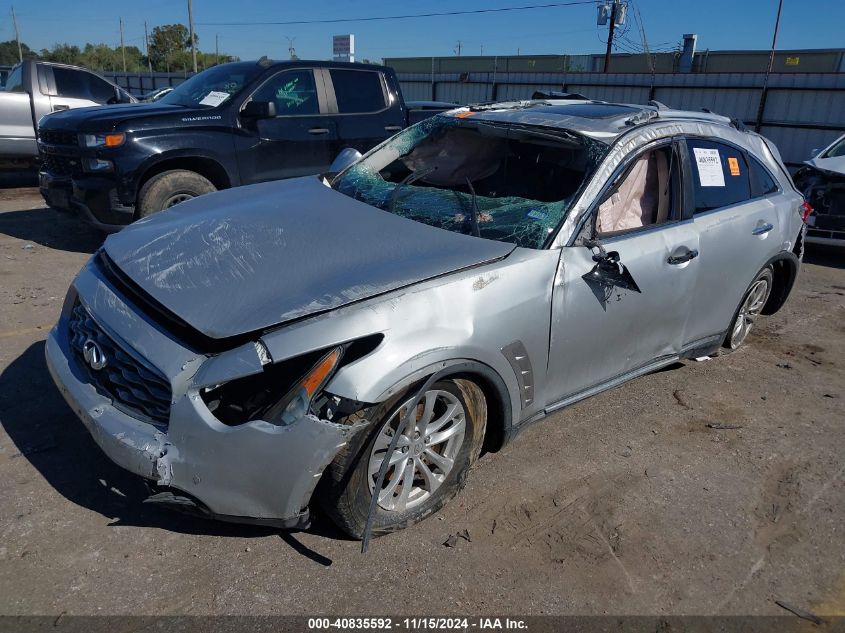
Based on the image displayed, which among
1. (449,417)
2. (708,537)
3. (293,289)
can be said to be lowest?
(708,537)

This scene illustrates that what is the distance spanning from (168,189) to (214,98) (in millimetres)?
1158

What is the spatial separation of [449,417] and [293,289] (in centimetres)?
85

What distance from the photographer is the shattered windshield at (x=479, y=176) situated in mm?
3223

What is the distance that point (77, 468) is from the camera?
120 inches

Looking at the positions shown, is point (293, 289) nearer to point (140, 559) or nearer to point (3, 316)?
point (140, 559)

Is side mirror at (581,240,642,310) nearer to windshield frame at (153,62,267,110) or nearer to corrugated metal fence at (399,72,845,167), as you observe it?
windshield frame at (153,62,267,110)

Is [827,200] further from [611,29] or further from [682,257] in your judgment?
[611,29]

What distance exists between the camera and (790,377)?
464 cm

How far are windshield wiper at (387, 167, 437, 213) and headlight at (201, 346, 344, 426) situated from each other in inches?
53.2

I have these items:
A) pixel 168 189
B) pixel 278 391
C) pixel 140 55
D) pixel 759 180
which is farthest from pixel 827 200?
pixel 140 55

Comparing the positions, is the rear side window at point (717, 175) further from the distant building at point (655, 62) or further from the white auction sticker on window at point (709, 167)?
the distant building at point (655, 62)

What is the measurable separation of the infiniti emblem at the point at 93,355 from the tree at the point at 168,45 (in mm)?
64213

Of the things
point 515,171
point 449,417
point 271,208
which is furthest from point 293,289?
point 515,171

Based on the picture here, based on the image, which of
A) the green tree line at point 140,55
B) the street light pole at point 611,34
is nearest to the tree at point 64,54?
the green tree line at point 140,55
